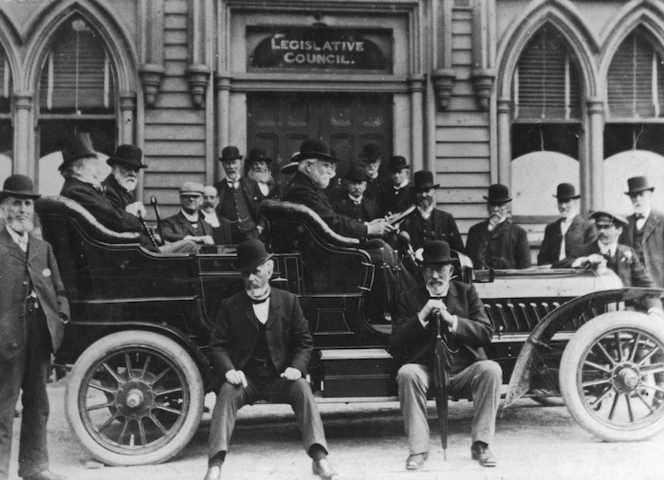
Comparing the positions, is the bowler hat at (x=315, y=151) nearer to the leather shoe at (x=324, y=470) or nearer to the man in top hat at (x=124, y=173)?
the man in top hat at (x=124, y=173)

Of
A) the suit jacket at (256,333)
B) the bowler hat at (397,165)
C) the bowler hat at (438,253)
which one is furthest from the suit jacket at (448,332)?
the bowler hat at (397,165)

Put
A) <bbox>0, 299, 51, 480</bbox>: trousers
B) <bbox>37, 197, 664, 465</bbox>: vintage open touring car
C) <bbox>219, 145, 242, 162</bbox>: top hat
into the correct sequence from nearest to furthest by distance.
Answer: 1. <bbox>0, 299, 51, 480</bbox>: trousers
2. <bbox>37, 197, 664, 465</bbox>: vintage open touring car
3. <bbox>219, 145, 242, 162</bbox>: top hat

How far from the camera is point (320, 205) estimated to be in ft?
17.7

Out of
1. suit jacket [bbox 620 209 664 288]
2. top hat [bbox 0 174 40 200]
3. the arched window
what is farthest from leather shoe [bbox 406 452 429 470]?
the arched window

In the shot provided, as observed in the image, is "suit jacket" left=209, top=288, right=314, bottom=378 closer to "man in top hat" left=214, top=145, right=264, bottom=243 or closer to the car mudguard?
the car mudguard

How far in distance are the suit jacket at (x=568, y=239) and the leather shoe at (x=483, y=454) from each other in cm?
261

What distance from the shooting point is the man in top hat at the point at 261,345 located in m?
4.67

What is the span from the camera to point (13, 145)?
8.61 meters

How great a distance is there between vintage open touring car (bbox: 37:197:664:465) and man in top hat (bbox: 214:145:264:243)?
1.99 m

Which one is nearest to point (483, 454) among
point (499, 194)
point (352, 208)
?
point (352, 208)

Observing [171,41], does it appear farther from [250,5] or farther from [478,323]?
[478,323]

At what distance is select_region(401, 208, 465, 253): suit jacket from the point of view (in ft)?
22.1

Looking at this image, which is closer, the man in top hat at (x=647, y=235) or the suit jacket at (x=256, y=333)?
the suit jacket at (x=256, y=333)

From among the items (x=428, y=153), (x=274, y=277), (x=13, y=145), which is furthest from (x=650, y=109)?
(x=13, y=145)
